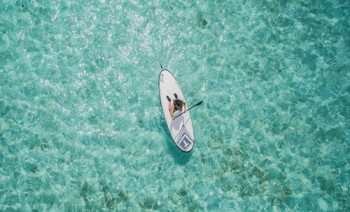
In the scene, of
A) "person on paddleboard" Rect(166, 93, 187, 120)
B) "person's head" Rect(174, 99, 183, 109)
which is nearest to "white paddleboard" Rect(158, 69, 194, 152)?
"person on paddleboard" Rect(166, 93, 187, 120)

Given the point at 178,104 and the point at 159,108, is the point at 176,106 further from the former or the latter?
the point at 159,108

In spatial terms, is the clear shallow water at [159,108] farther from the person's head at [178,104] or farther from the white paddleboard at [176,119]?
the person's head at [178,104]

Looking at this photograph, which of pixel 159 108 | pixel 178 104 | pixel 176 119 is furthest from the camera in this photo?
pixel 159 108

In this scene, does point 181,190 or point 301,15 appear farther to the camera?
point 301,15

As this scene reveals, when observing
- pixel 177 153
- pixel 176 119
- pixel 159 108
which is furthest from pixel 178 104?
pixel 177 153

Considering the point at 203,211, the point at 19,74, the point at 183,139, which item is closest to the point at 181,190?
the point at 203,211

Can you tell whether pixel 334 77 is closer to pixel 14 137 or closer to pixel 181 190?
pixel 181 190
